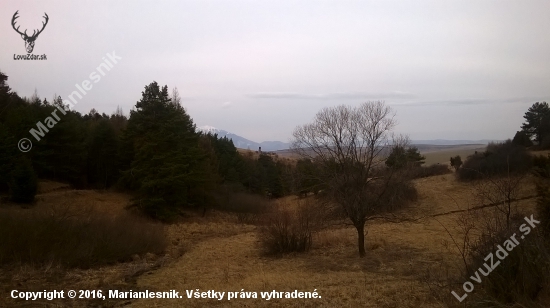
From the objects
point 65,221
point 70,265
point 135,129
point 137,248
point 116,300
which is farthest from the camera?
point 135,129

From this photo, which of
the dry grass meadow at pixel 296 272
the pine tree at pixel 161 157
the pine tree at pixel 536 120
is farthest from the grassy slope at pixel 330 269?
the pine tree at pixel 536 120

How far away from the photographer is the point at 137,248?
17.3 meters

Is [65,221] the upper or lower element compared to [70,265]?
upper

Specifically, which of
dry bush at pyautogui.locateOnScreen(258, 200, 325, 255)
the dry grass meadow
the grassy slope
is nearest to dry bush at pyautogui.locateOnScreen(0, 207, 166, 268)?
the dry grass meadow

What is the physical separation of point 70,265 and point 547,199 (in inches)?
582

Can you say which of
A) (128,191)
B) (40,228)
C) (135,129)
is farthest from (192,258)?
(128,191)

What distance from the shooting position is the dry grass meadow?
833 cm

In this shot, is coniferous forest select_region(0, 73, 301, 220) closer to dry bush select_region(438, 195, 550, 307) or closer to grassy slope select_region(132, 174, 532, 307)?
grassy slope select_region(132, 174, 532, 307)

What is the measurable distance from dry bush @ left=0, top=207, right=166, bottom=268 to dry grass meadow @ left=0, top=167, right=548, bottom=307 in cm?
62

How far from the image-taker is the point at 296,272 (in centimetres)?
1314

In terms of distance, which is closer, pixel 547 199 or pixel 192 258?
pixel 547 199

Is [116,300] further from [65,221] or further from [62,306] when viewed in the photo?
[65,221]

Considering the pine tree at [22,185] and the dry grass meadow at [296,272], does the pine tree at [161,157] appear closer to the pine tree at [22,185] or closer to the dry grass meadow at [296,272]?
the dry grass meadow at [296,272]

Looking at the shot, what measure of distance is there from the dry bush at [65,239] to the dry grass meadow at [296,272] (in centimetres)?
62
